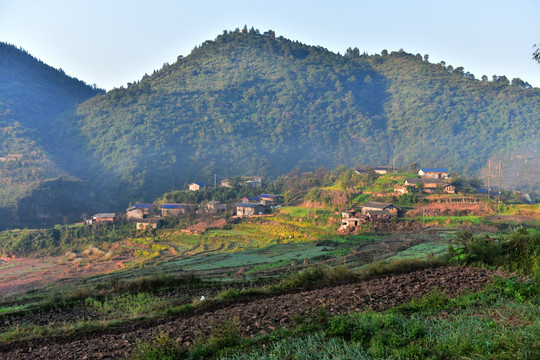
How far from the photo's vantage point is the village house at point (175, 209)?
40156 millimetres

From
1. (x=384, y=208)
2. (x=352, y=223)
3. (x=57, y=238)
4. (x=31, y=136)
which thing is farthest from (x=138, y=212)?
(x=31, y=136)

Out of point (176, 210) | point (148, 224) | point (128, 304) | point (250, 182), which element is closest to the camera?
point (128, 304)

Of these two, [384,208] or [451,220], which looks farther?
[384,208]

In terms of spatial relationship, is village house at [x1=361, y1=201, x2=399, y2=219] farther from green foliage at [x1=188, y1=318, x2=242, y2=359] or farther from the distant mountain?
the distant mountain

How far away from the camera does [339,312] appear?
690cm

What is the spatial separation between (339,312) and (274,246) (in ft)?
64.5

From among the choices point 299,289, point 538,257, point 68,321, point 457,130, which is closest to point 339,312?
point 299,289

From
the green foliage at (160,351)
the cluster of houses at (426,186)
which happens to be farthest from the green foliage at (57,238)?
the green foliage at (160,351)

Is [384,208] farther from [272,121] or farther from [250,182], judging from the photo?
[272,121]

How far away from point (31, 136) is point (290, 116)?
5535 centimetres

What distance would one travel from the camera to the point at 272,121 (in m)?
94.0

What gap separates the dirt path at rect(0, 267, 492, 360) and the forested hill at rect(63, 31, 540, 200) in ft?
157

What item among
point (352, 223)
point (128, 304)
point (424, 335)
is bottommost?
point (352, 223)

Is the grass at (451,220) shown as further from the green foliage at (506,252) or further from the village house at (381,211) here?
the green foliage at (506,252)
